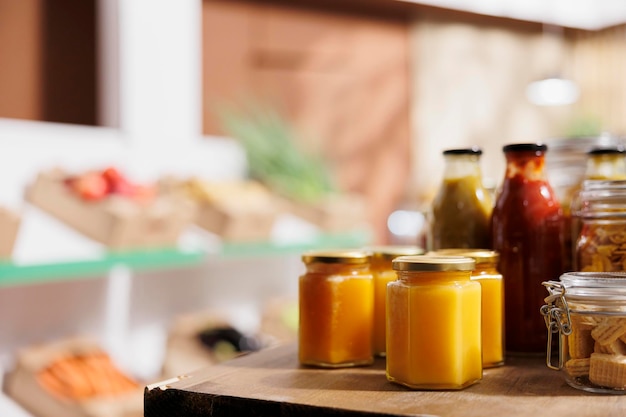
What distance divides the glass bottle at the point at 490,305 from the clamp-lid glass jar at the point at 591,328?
0.29ft

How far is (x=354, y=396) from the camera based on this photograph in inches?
34.8

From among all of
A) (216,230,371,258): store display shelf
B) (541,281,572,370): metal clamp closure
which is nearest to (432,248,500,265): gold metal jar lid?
(541,281,572,370): metal clamp closure

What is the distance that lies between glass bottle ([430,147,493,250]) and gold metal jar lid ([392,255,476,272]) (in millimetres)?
228

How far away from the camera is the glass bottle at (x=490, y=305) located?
1034mm


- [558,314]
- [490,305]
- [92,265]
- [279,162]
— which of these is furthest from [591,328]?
[279,162]

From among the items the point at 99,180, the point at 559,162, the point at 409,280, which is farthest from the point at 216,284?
the point at 409,280

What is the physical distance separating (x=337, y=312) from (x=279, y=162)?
234 cm

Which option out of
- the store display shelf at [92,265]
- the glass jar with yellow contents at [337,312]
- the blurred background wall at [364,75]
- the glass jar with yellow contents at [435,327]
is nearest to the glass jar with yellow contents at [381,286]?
the glass jar with yellow contents at [337,312]

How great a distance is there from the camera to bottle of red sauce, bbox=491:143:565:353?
111 cm

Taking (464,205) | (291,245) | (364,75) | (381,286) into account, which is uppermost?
(364,75)

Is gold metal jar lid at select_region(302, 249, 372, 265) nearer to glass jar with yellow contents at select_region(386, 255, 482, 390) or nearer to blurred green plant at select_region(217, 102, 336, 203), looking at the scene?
glass jar with yellow contents at select_region(386, 255, 482, 390)

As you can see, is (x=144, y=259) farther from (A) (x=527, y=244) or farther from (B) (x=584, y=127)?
(B) (x=584, y=127)

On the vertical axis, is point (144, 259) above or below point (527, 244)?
below

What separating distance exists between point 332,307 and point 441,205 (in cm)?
26
